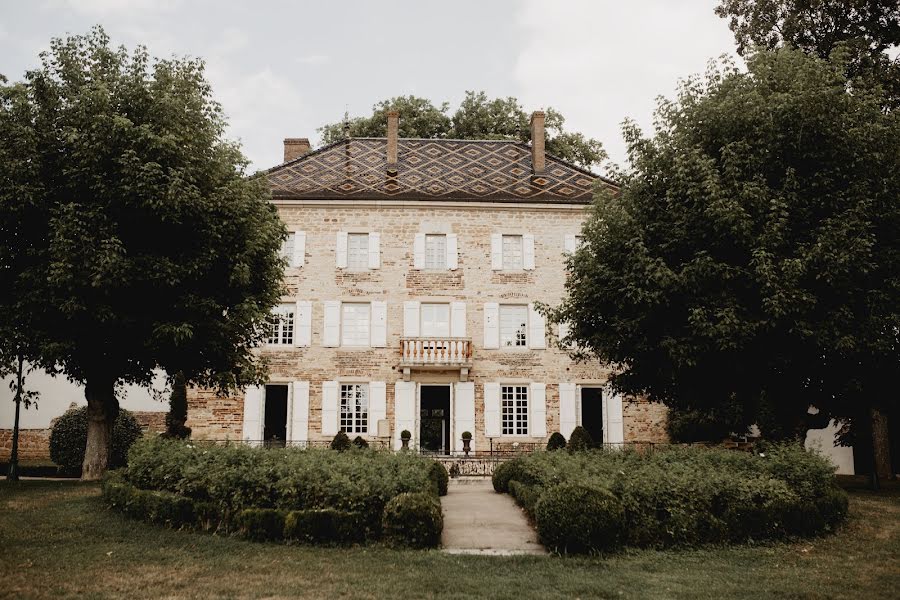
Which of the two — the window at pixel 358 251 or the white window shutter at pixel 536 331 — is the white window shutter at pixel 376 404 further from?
the white window shutter at pixel 536 331

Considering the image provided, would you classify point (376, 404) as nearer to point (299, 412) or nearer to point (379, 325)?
point (299, 412)

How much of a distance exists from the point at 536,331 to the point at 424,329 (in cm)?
353

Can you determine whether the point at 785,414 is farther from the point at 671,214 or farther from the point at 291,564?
the point at 291,564

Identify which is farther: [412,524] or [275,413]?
[275,413]

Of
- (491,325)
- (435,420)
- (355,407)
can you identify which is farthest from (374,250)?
(435,420)

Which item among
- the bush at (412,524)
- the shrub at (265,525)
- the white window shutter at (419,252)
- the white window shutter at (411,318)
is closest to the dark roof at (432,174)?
the white window shutter at (419,252)

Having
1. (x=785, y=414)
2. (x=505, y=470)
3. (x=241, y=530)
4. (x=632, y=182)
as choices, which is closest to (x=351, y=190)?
(x=632, y=182)

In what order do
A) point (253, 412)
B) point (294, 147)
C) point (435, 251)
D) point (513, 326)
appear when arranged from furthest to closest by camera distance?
point (294, 147) < point (435, 251) < point (513, 326) < point (253, 412)

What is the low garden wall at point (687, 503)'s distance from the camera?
855 cm

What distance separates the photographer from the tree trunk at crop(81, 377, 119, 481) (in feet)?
46.9

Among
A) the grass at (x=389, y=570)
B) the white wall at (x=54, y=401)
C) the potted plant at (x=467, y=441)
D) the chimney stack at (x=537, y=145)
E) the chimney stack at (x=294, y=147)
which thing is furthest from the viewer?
the chimney stack at (x=294, y=147)

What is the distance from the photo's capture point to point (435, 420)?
956 inches

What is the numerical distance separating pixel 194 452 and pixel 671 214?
935 cm

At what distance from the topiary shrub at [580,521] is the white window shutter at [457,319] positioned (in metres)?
14.6
